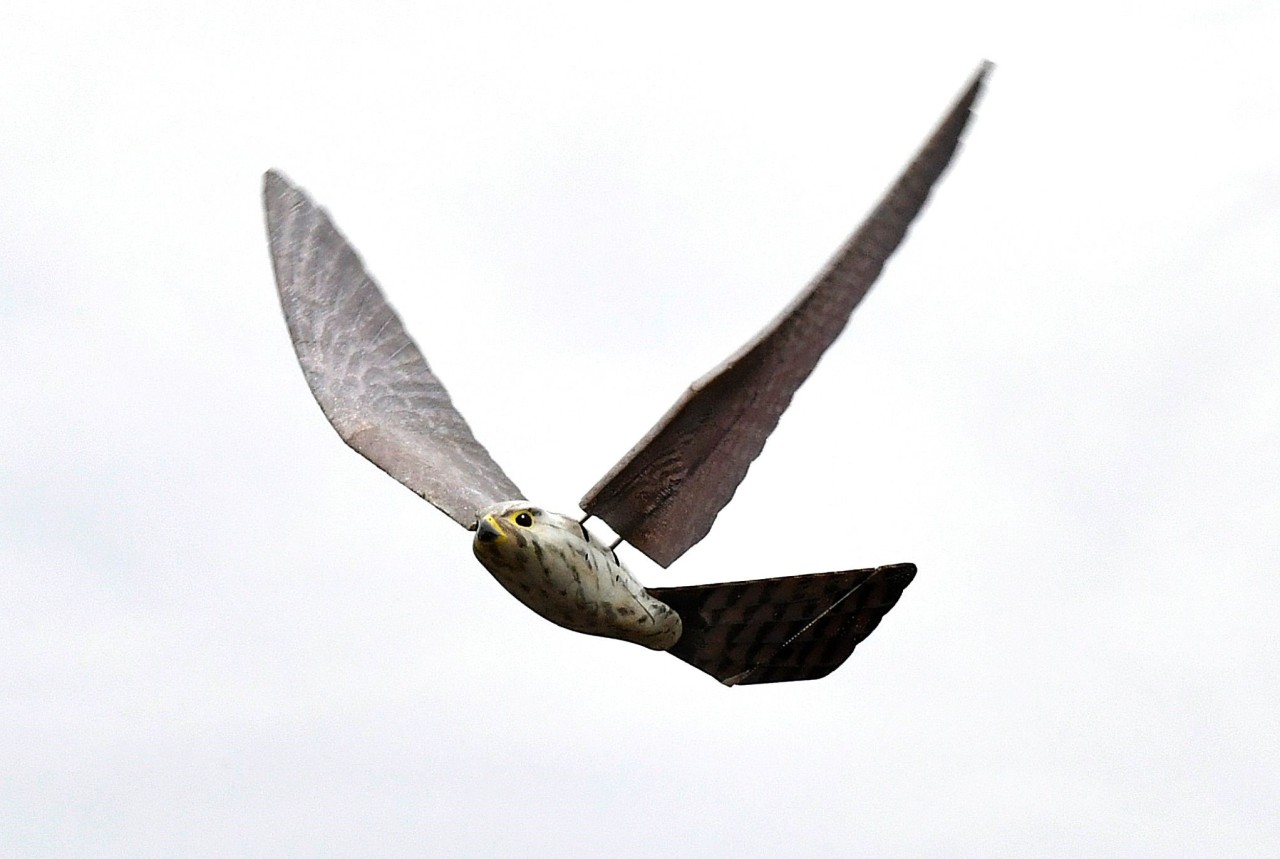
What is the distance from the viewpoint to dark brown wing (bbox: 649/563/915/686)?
12219 mm

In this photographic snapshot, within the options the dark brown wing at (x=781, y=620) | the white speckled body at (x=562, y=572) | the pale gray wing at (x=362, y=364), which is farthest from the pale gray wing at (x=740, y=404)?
the pale gray wing at (x=362, y=364)

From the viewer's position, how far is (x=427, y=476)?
12391mm

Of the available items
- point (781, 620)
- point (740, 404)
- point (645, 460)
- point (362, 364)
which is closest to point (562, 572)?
point (645, 460)

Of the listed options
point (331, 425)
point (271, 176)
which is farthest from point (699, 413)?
point (271, 176)

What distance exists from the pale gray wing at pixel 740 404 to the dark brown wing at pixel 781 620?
0.59 metres

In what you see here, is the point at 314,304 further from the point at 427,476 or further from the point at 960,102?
the point at 960,102

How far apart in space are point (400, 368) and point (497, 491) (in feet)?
3.37

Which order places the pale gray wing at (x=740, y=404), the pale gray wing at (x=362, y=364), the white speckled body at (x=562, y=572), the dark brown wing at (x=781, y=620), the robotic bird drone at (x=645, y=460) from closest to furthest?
the pale gray wing at (x=740, y=404), the robotic bird drone at (x=645, y=460), the white speckled body at (x=562, y=572), the dark brown wing at (x=781, y=620), the pale gray wing at (x=362, y=364)

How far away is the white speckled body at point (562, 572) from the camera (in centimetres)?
1157

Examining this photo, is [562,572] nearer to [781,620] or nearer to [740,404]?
[740,404]

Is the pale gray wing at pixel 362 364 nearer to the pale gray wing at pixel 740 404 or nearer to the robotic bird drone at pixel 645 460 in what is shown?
the robotic bird drone at pixel 645 460

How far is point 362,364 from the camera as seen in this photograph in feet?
42.7

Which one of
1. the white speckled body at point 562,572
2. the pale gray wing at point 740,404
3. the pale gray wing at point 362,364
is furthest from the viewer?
the pale gray wing at point 362,364

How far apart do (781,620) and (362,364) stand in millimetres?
2682
